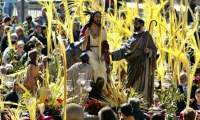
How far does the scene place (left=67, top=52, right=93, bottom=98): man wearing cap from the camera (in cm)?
1786

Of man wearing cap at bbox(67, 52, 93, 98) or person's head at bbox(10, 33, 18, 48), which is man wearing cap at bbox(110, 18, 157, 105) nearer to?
man wearing cap at bbox(67, 52, 93, 98)

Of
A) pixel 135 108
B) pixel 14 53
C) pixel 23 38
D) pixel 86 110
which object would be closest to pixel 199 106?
pixel 86 110

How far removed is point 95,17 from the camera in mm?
18359

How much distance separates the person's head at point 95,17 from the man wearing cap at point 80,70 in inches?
25.0

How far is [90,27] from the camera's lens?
18.6 m

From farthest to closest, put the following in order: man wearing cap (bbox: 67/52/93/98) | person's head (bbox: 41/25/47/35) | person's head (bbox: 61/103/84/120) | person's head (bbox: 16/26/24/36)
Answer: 1. person's head (bbox: 41/25/47/35)
2. person's head (bbox: 16/26/24/36)
3. man wearing cap (bbox: 67/52/93/98)
4. person's head (bbox: 61/103/84/120)

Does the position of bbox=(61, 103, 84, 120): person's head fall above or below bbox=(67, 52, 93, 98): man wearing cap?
below

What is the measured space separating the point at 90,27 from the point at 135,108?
4.56 metres

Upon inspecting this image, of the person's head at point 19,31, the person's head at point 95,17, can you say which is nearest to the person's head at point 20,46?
the person's head at point 19,31

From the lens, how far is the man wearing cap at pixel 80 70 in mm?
17859

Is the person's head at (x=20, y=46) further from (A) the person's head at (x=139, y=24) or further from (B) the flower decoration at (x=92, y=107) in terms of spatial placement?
(B) the flower decoration at (x=92, y=107)

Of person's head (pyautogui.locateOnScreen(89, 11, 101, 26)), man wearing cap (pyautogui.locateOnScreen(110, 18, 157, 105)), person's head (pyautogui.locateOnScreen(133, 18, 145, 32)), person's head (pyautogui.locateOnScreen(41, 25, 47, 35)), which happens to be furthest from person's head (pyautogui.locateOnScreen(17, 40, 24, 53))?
person's head (pyautogui.locateOnScreen(133, 18, 145, 32))

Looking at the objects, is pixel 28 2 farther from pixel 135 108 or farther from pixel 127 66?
pixel 135 108

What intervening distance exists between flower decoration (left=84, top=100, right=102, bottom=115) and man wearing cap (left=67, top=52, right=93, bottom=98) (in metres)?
0.92
